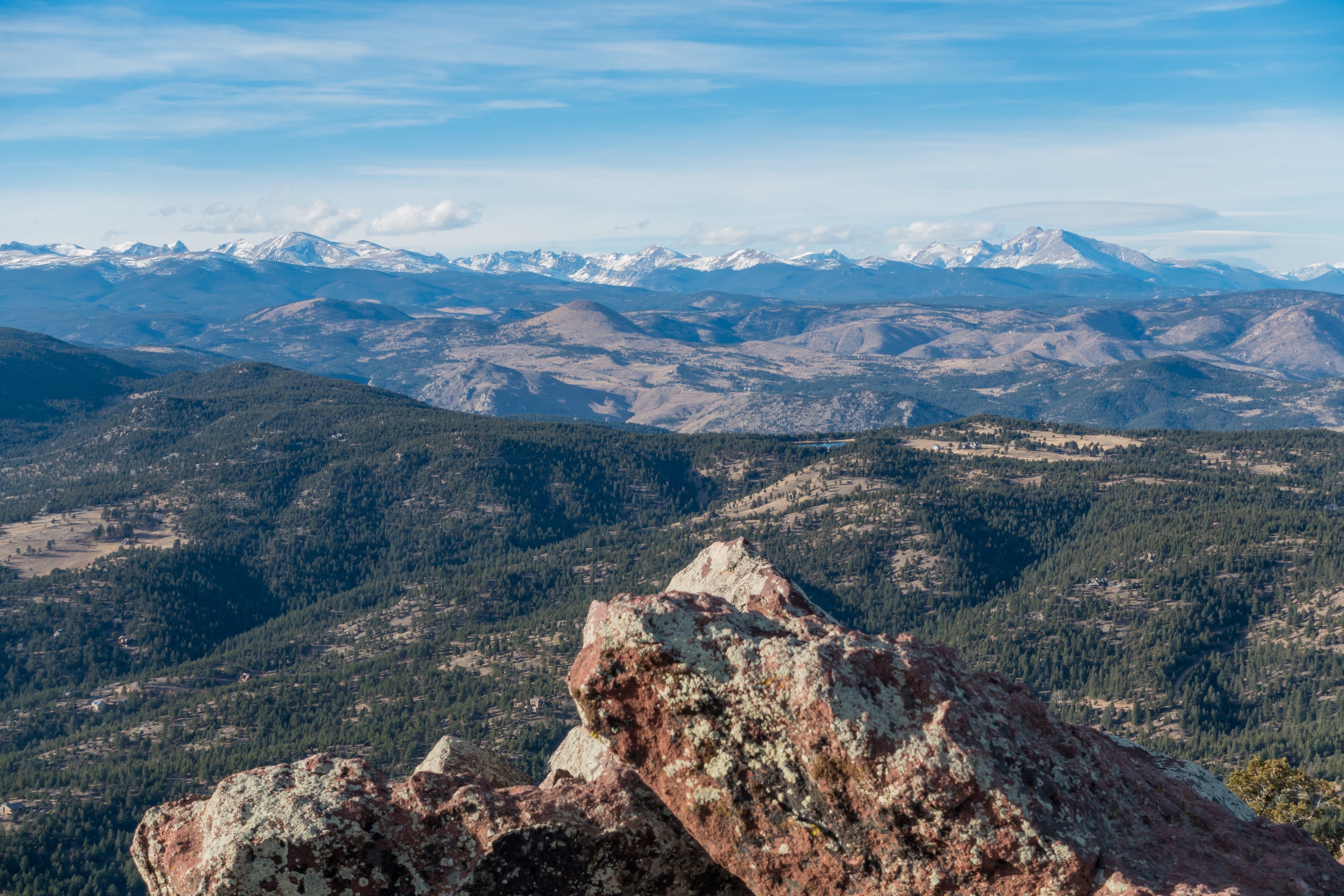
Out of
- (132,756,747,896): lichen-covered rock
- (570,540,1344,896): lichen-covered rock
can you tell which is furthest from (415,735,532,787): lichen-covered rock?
(570,540,1344,896): lichen-covered rock

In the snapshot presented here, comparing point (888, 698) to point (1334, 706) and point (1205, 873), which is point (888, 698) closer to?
point (1205, 873)

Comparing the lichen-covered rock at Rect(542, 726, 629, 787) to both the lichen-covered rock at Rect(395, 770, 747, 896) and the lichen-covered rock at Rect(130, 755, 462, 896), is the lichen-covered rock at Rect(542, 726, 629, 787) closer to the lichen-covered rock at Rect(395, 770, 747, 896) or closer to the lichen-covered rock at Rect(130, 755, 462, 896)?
the lichen-covered rock at Rect(395, 770, 747, 896)

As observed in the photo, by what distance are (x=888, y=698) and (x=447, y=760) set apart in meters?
15.9

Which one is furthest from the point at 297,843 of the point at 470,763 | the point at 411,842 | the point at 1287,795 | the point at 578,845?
the point at 1287,795

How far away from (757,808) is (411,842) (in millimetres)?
8847

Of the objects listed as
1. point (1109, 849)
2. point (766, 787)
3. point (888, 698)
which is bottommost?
point (1109, 849)

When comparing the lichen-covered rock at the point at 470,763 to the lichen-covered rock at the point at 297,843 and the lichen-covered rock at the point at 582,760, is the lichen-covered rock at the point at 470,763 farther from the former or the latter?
the lichen-covered rock at the point at 297,843

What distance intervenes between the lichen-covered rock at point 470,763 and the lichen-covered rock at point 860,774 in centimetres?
919

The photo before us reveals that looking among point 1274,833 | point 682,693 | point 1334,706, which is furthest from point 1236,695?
point 682,693

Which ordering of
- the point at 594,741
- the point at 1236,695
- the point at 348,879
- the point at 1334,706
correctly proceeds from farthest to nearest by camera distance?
the point at 1236,695 → the point at 1334,706 → the point at 594,741 → the point at 348,879

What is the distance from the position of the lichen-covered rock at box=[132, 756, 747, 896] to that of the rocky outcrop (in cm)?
5

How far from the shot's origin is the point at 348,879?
71.4 feet

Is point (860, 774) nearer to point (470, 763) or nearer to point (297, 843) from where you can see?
point (297, 843)

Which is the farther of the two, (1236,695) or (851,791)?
(1236,695)
